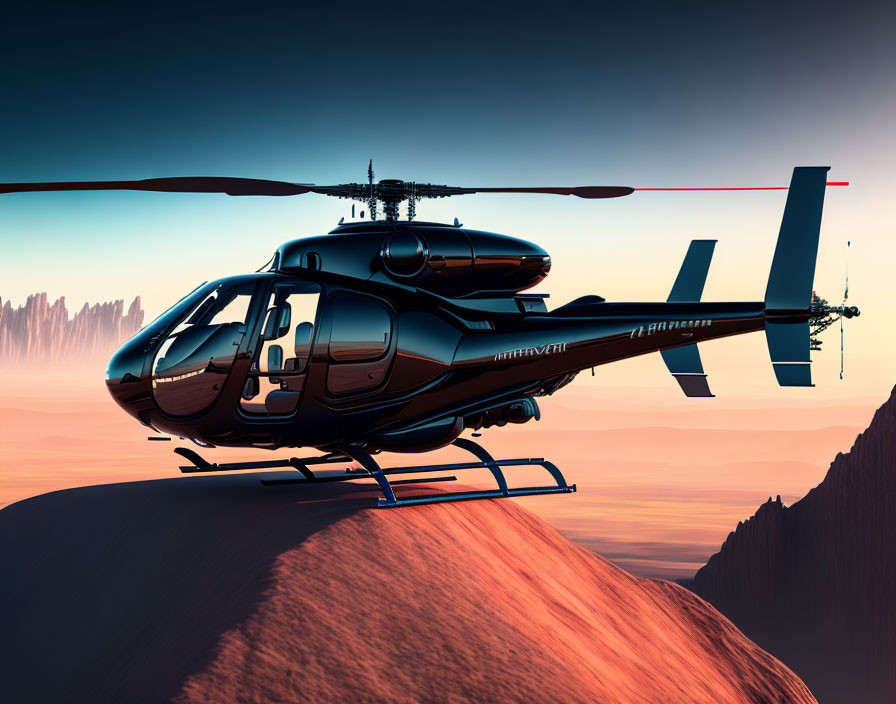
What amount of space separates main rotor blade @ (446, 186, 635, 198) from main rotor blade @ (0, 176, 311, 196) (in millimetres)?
3301

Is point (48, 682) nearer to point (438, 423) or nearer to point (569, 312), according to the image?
point (438, 423)

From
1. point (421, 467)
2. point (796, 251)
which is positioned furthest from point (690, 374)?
point (421, 467)

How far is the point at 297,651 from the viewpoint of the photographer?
10.1 m

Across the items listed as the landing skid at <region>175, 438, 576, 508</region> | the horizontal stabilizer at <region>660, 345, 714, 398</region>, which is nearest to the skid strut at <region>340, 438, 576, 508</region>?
the landing skid at <region>175, 438, 576, 508</region>

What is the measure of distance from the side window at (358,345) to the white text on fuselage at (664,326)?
14.8ft

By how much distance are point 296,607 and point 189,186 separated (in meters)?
7.15

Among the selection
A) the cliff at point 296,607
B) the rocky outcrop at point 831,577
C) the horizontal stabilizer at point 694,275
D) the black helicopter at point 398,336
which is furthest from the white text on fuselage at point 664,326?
the rocky outcrop at point 831,577

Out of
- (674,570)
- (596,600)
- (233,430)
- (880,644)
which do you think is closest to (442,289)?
(233,430)

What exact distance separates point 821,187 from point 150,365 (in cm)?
1208

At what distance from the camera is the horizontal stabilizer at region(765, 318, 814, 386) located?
14.3 metres

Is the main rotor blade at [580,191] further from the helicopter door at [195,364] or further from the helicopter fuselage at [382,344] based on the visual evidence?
the helicopter door at [195,364]

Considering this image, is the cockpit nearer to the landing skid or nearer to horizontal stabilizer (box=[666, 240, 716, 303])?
the landing skid

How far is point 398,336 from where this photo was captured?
13141mm

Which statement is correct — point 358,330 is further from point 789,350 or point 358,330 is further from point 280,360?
point 789,350
